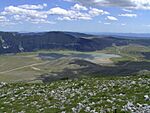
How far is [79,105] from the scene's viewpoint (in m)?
28.1

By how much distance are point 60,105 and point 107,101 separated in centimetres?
451

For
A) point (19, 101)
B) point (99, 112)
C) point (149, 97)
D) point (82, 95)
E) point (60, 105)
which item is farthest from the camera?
point (19, 101)

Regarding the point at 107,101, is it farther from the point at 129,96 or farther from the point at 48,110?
the point at 48,110

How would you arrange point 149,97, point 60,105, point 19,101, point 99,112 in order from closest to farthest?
point 99,112, point 149,97, point 60,105, point 19,101

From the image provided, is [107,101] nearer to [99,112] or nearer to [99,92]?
[99,112]

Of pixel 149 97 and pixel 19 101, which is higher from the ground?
pixel 149 97

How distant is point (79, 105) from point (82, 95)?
192 inches

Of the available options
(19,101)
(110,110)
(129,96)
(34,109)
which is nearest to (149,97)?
(129,96)

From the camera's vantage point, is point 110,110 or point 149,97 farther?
point 149,97

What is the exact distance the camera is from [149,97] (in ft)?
89.4

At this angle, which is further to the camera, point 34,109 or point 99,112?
point 34,109

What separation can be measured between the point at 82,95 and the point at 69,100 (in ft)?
7.60

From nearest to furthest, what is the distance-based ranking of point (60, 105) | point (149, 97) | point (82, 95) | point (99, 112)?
point (99, 112) < point (149, 97) < point (60, 105) < point (82, 95)

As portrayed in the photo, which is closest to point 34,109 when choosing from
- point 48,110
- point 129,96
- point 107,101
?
point 48,110
